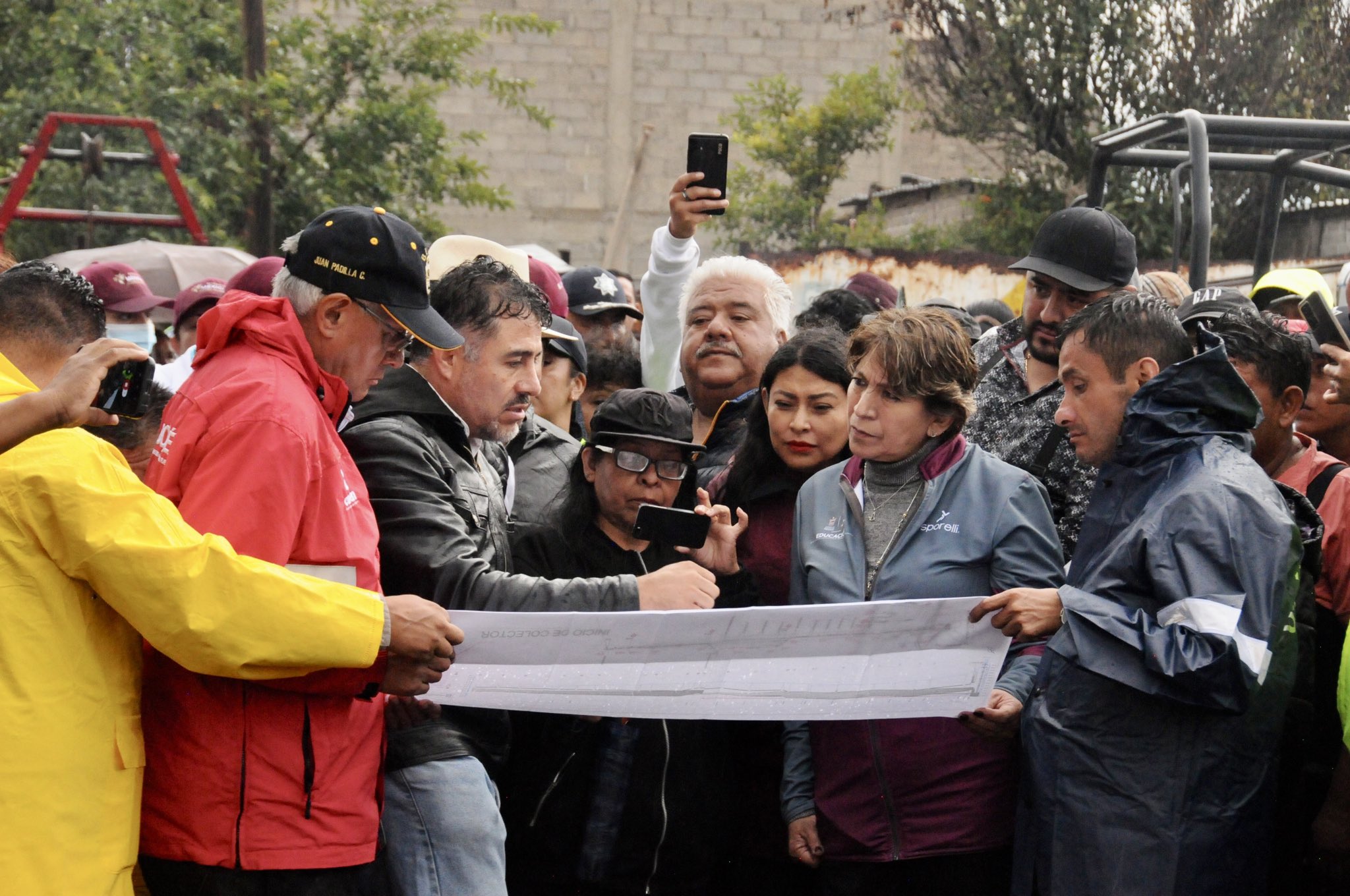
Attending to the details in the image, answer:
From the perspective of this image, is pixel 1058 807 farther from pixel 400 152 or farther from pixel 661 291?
pixel 400 152

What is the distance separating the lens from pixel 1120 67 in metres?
17.3

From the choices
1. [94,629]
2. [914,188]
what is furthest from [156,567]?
[914,188]

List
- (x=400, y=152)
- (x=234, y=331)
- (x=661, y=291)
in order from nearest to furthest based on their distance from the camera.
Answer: (x=234, y=331) → (x=661, y=291) → (x=400, y=152)

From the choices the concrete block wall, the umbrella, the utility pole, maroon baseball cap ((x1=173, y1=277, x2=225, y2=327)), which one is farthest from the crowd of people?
the concrete block wall

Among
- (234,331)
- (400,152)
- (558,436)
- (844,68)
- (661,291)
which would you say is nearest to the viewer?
(234,331)

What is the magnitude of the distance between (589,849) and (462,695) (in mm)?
726

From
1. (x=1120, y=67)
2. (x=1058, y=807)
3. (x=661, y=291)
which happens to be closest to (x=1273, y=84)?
(x=1120, y=67)

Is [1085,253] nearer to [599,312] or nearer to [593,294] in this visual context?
[599,312]

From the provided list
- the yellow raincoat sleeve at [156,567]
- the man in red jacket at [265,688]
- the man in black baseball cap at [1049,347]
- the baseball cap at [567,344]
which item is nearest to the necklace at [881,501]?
the man in black baseball cap at [1049,347]

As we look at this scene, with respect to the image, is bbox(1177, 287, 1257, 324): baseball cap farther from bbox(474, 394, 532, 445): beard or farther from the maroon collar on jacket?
bbox(474, 394, 532, 445): beard

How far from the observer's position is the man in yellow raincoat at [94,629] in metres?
2.62

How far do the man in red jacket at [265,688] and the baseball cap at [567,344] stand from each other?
2382 millimetres

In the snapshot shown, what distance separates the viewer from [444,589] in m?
3.22

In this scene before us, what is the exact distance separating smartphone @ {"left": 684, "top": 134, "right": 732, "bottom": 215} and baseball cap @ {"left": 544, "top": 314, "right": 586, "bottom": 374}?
2.73 feet
